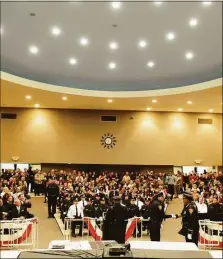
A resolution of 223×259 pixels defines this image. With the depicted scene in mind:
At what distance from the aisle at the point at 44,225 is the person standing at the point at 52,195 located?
169 mm

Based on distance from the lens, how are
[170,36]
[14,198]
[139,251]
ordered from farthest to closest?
[170,36] → [14,198] → [139,251]

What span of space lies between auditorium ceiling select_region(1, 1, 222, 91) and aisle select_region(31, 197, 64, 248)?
20.4 feet

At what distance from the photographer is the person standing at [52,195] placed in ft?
40.1

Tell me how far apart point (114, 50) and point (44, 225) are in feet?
27.1

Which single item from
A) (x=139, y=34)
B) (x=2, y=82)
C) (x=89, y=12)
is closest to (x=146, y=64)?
(x=139, y=34)

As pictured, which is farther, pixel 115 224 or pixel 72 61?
pixel 72 61

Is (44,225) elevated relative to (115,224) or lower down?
lower down

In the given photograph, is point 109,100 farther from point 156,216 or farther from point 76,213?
point 156,216

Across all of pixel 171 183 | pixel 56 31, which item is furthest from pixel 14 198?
pixel 56 31

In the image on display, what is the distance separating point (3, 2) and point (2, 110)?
22.2ft

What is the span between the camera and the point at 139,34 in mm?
15867

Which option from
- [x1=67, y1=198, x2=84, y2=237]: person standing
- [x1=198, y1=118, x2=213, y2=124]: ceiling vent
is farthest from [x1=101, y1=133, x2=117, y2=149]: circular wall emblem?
[x1=67, y1=198, x2=84, y2=237]: person standing

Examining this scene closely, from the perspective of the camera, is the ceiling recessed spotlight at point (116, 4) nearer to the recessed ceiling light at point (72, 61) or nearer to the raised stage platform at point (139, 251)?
the recessed ceiling light at point (72, 61)

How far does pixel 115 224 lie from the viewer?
865 cm
